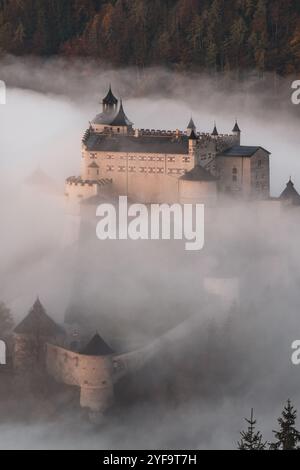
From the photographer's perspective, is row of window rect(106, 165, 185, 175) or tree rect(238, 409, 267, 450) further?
row of window rect(106, 165, 185, 175)

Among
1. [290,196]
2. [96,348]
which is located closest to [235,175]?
[290,196]

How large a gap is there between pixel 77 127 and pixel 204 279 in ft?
54.1

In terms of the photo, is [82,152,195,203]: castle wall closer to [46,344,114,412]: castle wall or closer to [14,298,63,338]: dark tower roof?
[14,298,63,338]: dark tower roof

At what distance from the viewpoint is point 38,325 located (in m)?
52.6

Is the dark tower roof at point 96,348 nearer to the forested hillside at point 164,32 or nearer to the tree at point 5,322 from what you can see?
the tree at point 5,322

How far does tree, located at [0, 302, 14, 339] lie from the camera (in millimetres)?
54366

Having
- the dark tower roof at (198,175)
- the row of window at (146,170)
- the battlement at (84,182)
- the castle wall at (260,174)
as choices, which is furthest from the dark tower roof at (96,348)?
the castle wall at (260,174)

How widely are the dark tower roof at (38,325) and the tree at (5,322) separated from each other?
5.31 ft

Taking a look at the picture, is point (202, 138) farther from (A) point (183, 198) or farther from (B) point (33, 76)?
(B) point (33, 76)

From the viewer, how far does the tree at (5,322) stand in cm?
5437

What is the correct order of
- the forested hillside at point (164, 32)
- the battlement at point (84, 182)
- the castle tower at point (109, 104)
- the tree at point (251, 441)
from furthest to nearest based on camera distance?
the forested hillside at point (164, 32)
the castle tower at point (109, 104)
the battlement at point (84, 182)
the tree at point (251, 441)

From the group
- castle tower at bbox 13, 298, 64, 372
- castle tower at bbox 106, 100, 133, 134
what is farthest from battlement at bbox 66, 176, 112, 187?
castle tower at bbox 13, 298, 64, 372

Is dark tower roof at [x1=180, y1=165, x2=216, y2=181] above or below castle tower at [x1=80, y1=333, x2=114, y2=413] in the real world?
above
